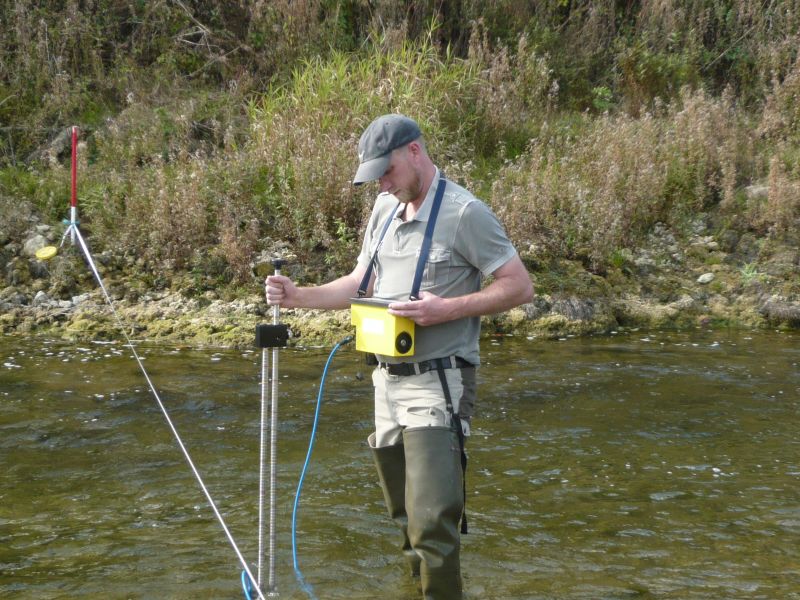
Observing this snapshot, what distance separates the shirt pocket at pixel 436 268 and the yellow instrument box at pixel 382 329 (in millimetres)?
180

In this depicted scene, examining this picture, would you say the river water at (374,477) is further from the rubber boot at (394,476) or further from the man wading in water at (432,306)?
the man wading in water at (432,306)

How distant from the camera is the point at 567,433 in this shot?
6668mm

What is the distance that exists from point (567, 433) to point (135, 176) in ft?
22.0

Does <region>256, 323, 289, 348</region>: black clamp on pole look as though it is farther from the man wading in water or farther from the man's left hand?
the man's left hand

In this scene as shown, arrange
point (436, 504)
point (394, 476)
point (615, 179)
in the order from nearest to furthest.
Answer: point (436, 504), point (394, 476), point (615, 179)

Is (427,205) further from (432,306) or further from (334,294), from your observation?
(334,294)

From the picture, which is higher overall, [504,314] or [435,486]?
[435,486]

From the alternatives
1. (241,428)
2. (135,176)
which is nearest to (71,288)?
(135,176)

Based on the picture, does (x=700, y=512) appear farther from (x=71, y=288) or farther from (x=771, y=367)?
(x=71, y=288)

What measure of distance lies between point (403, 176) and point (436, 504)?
127 centimetres

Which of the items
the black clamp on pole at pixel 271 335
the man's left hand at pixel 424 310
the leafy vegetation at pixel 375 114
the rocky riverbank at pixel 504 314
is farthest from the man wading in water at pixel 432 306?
the leafy vegetation at pixel 375 114

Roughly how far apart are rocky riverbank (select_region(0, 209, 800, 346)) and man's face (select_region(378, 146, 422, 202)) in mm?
5386

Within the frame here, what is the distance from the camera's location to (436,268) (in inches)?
152

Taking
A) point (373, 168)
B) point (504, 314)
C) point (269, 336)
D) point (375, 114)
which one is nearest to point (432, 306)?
point (373, 168)
